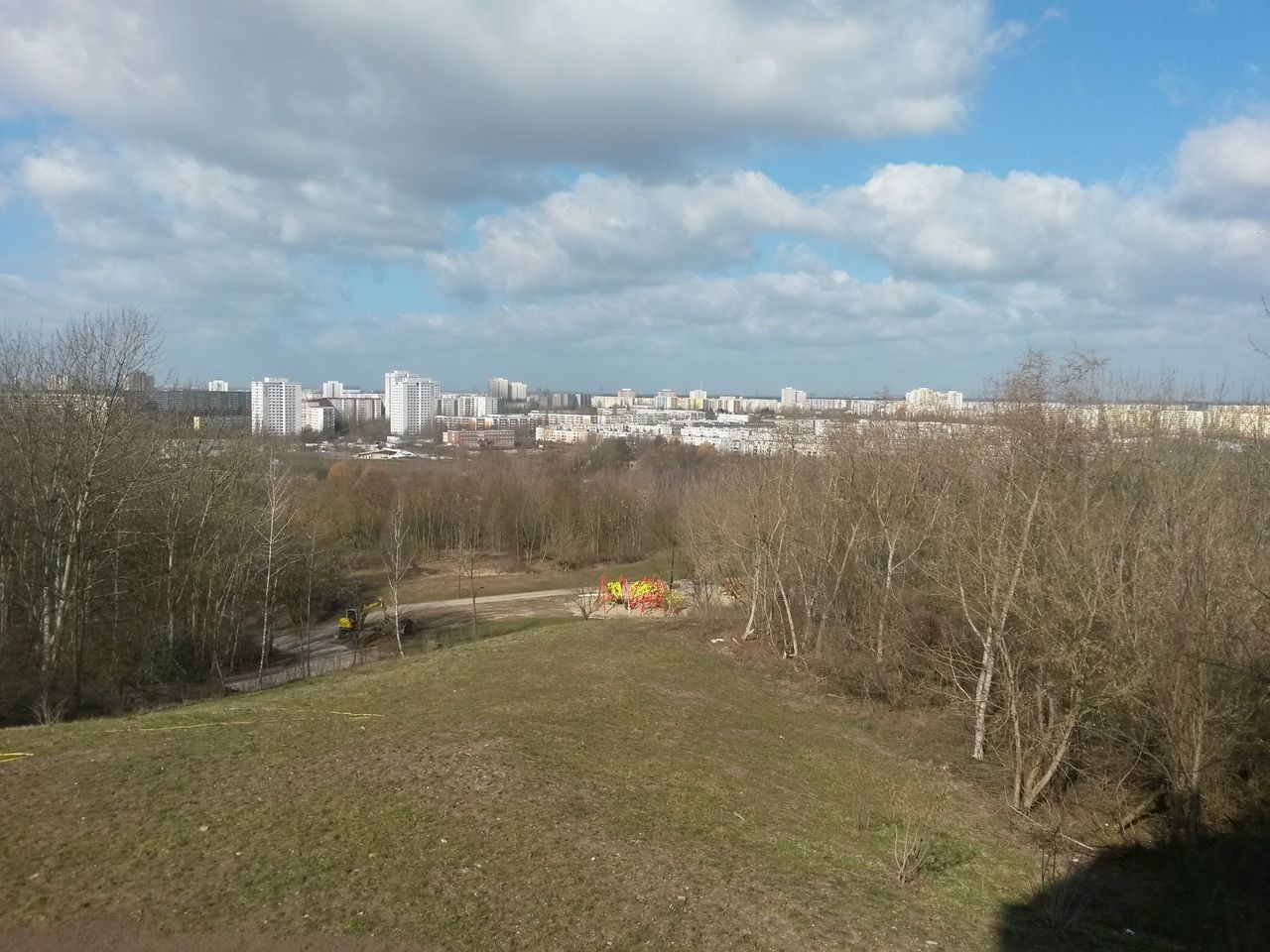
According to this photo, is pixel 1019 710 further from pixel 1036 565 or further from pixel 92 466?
pixel 92 466

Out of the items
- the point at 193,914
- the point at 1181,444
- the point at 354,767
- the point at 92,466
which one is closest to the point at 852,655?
the point at 1181,444

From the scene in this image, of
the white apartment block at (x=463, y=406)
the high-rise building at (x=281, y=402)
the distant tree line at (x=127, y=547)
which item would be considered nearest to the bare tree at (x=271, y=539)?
the distant tree line at (x=127, y=547)

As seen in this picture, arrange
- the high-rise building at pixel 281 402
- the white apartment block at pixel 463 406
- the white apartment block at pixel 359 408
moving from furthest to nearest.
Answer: the white apartment block at pixel 463 406, the white apartment block at pixel 359 408, the high-rise building at pixel 281 402

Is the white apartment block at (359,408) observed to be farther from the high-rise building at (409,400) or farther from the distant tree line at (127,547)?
the distant tree line at (127,547)

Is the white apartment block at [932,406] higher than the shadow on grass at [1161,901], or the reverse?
the white apartment block at [932,406]

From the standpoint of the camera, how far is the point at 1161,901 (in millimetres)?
9492

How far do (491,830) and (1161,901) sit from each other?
7.44m

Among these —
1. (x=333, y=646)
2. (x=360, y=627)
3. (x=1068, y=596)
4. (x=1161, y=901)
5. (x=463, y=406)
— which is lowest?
(x=333, y=646)

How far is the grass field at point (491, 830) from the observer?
7.05 metres

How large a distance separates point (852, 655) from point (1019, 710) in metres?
7.02

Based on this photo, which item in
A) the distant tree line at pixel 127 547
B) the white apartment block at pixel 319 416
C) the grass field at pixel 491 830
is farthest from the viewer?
the white apartment block at pixel 319 416

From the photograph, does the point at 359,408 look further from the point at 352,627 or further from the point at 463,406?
the point at 352,627

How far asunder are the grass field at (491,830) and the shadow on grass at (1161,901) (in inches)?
18.2

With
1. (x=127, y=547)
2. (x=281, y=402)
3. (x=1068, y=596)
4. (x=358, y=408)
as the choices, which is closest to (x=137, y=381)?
(x=127, y=547)
